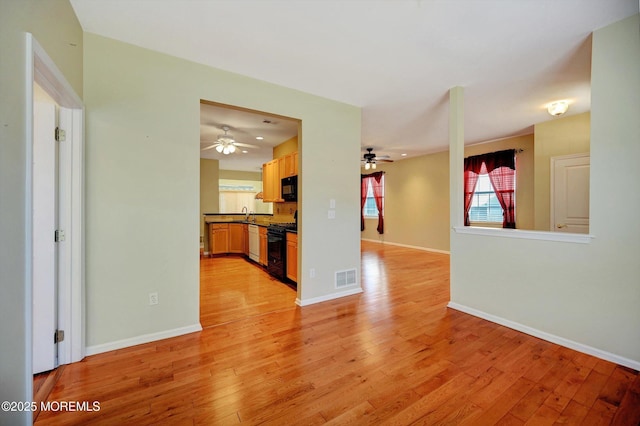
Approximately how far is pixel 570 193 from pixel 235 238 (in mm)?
7063

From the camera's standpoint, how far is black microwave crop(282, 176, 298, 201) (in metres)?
4.92

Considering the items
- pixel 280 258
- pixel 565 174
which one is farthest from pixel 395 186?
pixel 280 258

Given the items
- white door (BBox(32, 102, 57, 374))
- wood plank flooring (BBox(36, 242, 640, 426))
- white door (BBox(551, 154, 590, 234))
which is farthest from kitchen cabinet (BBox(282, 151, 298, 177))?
white door (BBox(551, 154, 590, 234))

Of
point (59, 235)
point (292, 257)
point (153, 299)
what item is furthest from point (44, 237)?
point (292, 257)

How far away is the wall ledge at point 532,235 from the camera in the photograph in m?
2.37

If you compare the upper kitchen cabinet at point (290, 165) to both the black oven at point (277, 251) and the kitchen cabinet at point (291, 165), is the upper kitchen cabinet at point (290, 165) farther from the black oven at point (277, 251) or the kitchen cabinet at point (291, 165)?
the black oven at point (277, 251)

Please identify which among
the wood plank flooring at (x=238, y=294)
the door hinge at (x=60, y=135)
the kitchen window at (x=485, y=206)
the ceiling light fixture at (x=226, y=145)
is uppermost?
the ceiling light fixture at (x=226, y=145)

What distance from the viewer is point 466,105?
3969 millimetres

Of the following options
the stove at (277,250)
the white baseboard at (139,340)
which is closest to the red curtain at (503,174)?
the stove at (277,250)

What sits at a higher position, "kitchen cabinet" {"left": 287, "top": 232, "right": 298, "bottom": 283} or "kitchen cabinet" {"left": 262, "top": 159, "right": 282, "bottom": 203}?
"kitchen cabinet" {"left": 262, "top": 159, "right": 282, "bottom": 203}

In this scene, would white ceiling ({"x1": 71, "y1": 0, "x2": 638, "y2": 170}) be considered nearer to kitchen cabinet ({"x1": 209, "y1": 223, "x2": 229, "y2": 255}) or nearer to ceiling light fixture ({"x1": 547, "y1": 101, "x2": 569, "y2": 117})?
ceiling light fixture ({"x1": 547, "y1": 101, "x2": 569, "y2": 117})

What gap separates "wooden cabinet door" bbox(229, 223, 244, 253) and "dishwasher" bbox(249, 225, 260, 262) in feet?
2.63

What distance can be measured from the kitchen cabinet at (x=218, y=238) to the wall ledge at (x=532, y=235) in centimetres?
564

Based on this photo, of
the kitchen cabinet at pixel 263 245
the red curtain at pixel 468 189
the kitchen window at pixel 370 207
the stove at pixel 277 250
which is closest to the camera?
the stove at pixel 277 250
